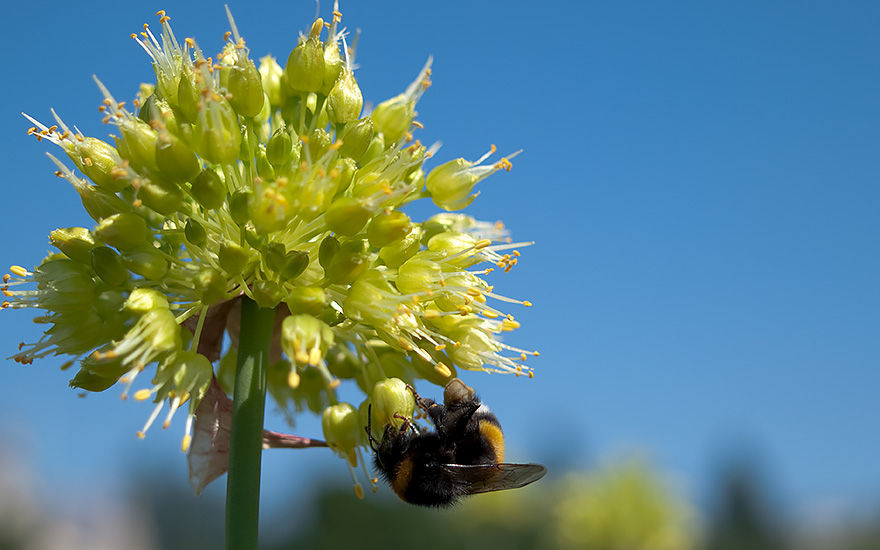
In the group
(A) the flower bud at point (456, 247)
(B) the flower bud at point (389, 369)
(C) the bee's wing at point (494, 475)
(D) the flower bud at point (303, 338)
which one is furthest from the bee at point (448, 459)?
(D) the flower bud at point (303, 338)

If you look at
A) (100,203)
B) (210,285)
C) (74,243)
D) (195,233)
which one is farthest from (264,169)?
(74,243)

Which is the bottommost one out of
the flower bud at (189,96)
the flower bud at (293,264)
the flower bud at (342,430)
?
the flower bud at (342,430)

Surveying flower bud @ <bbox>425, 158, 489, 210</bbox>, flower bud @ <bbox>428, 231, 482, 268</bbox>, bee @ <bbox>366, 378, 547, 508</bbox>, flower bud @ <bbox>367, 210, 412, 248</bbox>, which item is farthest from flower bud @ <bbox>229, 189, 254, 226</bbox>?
bee @ <bbox>366, 378, 547, 508</bbox>

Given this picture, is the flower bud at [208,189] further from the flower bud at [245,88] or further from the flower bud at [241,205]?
the flower bud at [245,88]

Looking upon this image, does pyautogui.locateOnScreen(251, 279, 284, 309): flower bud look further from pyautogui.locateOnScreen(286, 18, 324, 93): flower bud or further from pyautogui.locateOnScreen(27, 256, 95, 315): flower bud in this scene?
pyautogui.locateOnScreen(286, 18, 324, 93): flower bud

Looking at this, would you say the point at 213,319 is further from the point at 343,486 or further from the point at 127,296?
the point at 343,486

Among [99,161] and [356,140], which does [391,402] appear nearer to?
[356,140]

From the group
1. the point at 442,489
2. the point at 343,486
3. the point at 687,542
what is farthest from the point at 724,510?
the point at 442,489

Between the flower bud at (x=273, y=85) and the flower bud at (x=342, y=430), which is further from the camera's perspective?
the flower bud at (x=273, y=85)
